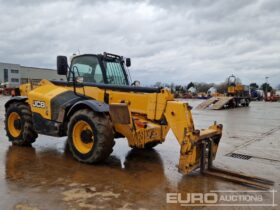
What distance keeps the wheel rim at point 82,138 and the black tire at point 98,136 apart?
128 mm

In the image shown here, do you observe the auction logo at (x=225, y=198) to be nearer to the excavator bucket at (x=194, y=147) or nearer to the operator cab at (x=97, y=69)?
the excavator bucket at (x=194, y=147)

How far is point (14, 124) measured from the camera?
8.12 metres

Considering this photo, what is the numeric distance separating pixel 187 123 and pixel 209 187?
1.14 meters

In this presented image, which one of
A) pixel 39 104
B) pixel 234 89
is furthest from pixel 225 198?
pixel 234 89

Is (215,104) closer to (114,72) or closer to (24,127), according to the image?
(114,72)

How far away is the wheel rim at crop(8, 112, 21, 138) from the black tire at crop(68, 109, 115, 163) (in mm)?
2581

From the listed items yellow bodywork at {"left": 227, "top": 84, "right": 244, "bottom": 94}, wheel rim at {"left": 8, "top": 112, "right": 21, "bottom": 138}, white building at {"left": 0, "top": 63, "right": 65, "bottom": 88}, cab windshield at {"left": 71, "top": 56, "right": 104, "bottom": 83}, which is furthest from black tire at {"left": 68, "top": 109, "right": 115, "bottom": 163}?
white building at {"left": 0, "top": 63, "right": 65, "bottom": 88}

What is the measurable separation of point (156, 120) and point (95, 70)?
222 cm

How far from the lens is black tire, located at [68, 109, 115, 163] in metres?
5.85

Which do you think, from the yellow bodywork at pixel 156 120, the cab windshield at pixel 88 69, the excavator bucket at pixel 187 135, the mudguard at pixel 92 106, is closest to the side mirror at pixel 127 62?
the cab windshield at pixel 88 69

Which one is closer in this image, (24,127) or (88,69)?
(88,69)

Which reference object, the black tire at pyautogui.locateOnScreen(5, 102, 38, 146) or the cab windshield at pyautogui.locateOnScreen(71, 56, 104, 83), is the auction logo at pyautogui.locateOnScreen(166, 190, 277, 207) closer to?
the cab windshield at pyautogui.locateOnScreen(71, 56, 104, 83)

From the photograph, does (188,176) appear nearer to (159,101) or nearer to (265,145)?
(159,101)

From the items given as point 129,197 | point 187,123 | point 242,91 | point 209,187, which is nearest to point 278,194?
point 209,187
